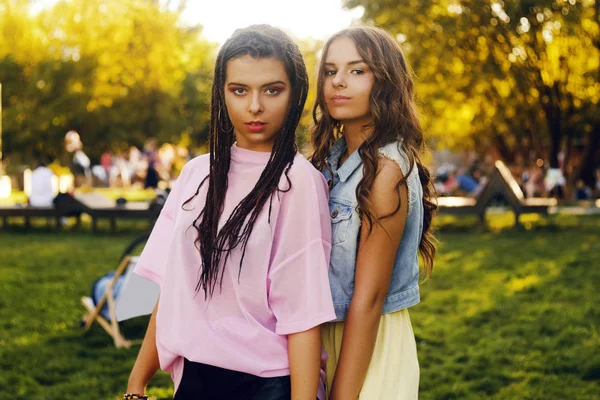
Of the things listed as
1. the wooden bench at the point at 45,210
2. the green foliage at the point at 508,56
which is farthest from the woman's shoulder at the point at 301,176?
the green foliage at the point at 508,56

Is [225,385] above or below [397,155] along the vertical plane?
below

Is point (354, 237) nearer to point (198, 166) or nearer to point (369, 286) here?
point (369, 286)

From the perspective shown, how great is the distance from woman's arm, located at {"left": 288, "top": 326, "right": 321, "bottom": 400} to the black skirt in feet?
0.21

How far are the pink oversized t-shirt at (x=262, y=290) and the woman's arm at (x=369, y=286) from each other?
13 cm

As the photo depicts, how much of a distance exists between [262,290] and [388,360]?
47 centimetres

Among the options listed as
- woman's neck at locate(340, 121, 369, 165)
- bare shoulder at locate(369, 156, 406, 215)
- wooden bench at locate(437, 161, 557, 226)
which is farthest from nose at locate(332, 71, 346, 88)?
wooden bench at locate(437, 161, 557, 226)

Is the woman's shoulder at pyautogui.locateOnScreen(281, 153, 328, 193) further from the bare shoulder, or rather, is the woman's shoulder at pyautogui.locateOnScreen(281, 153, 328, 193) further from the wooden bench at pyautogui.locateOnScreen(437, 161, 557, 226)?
the wooden bench at pyautogui.locateOnScreen(437, 161, 557, 226)

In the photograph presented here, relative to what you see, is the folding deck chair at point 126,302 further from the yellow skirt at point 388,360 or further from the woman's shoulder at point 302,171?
the woman's shoulder at point 302,171

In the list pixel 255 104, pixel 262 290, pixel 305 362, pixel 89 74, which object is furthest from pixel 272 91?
pixel 89 74

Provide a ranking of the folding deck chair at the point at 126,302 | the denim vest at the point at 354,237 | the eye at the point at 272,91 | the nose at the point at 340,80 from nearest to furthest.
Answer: the eye at the point at 272,91 < the denim vest at the point at 354,237 < the nose at the point at 340,80 < the folding deck chair at the point at 126,302

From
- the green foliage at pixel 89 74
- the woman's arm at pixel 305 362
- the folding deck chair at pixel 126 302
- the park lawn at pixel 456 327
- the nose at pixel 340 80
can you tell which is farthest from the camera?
the green foliage at pixel 89 74

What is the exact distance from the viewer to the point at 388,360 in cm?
220

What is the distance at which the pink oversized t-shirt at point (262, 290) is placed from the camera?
6.48 feet

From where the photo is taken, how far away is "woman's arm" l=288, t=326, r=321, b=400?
193 centimetres
